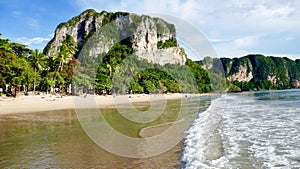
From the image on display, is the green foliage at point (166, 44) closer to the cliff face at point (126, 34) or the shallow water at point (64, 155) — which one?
the cliff face at point (126, 34)

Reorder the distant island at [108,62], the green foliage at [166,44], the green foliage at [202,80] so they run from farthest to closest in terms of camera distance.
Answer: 1. the green foliage at [166,44]
2. the green foliage at [202,80]
3. the distant island at [108,62]

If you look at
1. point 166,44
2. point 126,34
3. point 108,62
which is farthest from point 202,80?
point 108,62

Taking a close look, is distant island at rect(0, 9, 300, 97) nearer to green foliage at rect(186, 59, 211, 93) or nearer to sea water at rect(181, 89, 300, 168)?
green foliage at rect(186, 59, 211, 93)

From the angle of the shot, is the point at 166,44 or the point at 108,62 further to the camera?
the point at 166,44

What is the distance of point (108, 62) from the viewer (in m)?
70.4

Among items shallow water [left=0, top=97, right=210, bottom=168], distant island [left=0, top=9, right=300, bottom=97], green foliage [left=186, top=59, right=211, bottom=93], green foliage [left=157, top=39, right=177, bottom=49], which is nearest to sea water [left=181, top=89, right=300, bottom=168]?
shallow water [left=0, top=97, right=210, bottom=168]

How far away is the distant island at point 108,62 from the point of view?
40.1m

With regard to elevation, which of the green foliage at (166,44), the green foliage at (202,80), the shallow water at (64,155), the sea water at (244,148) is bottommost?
the shallow water at (64,155)

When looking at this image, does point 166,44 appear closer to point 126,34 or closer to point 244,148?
point 126,34

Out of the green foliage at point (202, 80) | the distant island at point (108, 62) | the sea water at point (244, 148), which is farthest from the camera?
the green foliage at point (202, 80)

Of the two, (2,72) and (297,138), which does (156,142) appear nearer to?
(297,138)

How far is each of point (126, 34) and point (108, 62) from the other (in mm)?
69244

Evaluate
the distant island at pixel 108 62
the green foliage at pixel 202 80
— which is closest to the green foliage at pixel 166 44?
the distant island at pixel 108 62

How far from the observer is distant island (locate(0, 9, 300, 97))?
40.1 meters
